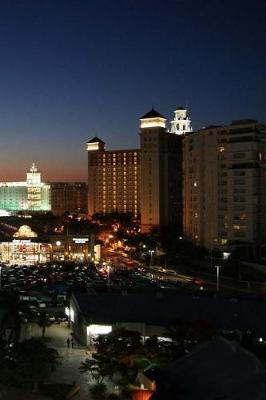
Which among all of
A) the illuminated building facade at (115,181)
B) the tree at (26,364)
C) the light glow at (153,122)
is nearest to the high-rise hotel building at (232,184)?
the light glow at (153,122)

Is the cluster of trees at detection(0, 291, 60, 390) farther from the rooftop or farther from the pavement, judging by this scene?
the rooftop

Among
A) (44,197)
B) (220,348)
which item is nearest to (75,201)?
(44,197)

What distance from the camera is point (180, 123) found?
69812 millimetres

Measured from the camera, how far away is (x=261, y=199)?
3978cm

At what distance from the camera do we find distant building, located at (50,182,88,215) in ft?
351

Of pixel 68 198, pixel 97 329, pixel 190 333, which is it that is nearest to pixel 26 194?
pixel 68 198

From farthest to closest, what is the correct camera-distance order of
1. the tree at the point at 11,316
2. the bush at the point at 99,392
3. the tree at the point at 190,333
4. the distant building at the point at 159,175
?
the distant building at the point at 159,175 → the tree at the point at 11,316 → the tree at the point at 190,333 → the bush at the point at 99,392

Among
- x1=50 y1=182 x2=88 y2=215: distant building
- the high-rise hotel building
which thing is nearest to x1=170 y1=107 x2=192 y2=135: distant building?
the high-rise hotel building

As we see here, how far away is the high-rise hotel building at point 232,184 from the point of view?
128 ft

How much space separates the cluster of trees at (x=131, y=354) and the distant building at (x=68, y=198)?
304 ft

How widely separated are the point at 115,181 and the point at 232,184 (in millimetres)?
34013

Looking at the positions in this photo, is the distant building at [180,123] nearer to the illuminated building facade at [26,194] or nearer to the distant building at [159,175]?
the distant building at [159,175]

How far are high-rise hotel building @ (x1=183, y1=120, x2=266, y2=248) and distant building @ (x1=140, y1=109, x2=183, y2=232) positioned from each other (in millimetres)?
13325

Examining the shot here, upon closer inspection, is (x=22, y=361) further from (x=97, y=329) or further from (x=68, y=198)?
(x=68, y=198)
